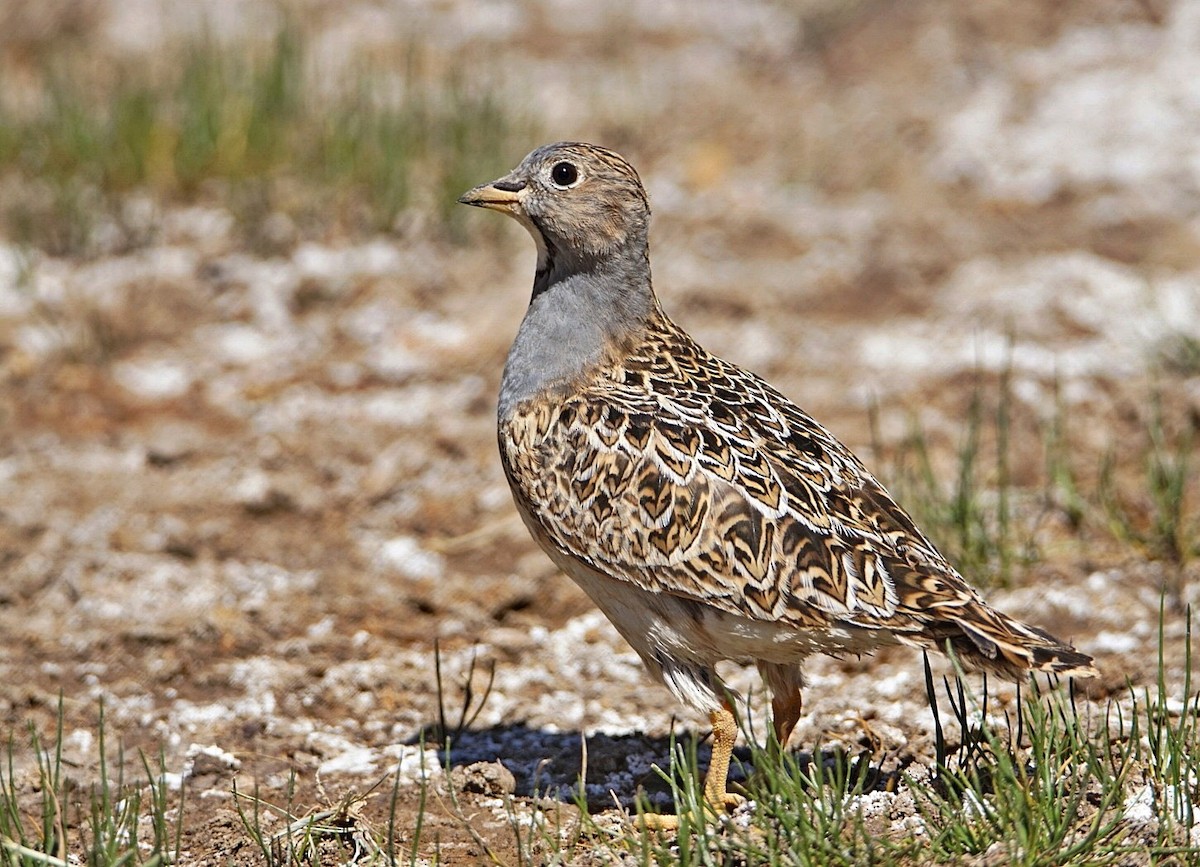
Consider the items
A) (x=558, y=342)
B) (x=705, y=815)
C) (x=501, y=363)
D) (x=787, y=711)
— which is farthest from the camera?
(x=501, y=363)

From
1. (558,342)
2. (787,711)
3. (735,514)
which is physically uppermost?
(558,342)

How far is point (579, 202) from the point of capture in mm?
4762

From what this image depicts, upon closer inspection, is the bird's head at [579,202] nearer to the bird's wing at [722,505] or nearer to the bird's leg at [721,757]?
the bird's wing at [722,505]

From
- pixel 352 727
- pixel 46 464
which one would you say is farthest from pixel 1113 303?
pixel 46 464

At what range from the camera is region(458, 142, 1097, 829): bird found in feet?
13.3

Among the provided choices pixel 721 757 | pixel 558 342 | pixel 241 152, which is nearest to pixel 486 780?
pixel 721 757

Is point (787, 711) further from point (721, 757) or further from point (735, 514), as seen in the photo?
point (735, 514)

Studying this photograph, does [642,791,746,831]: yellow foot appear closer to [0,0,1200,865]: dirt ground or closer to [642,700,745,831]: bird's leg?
[642,700,745,831]: bird's leg

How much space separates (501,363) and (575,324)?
2.65 metres

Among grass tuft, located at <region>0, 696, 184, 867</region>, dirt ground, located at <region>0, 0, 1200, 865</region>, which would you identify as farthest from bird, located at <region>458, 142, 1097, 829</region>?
grass tuft, located at <region>0, 696, 184, 867</region>

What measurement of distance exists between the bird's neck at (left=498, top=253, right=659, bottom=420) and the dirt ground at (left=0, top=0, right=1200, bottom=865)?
1.12 m

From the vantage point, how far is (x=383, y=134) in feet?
26.8

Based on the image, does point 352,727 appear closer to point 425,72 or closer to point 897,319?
point 897,319

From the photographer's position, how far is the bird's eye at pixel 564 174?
4.78 meters
